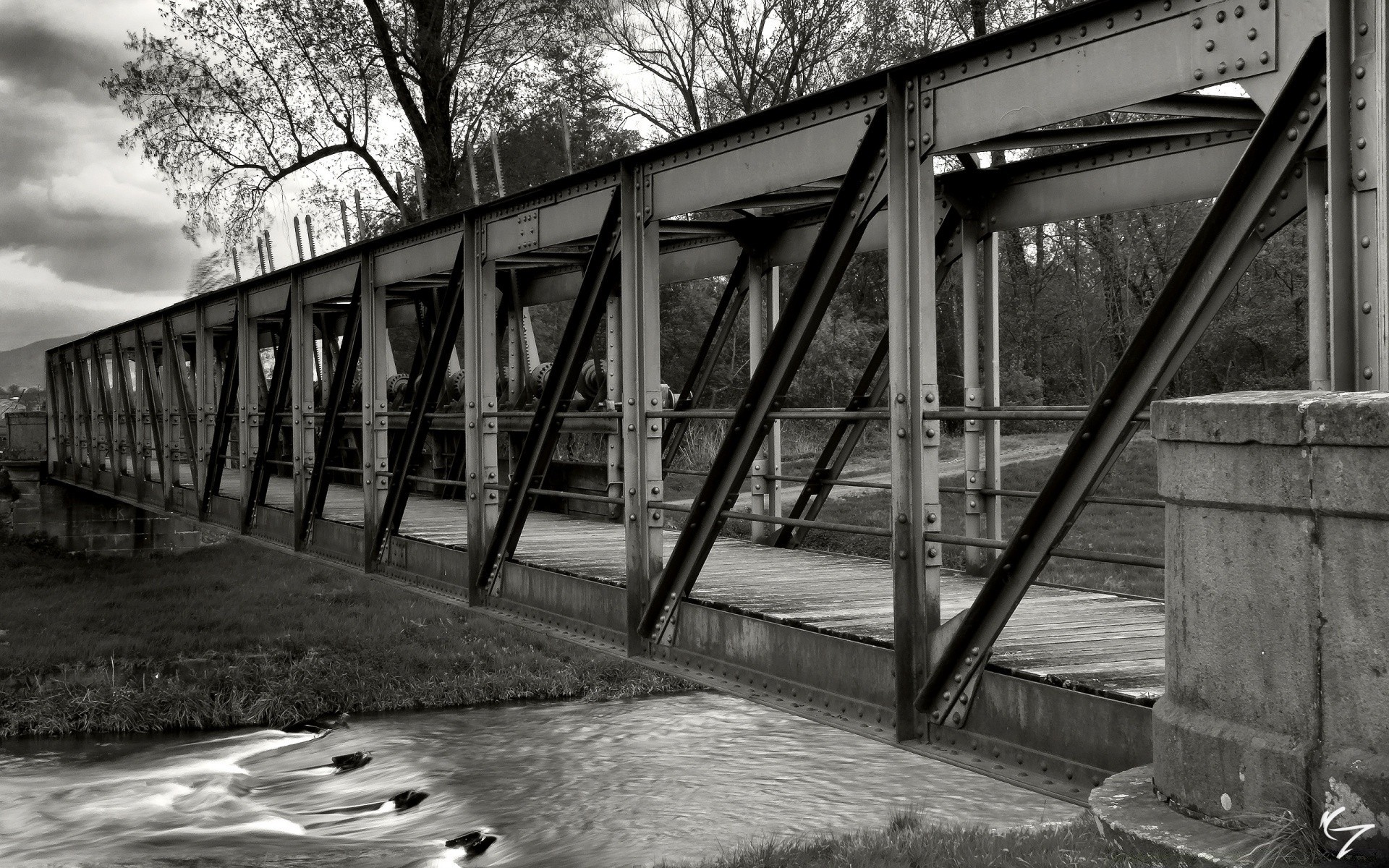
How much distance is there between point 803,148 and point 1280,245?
2401cm

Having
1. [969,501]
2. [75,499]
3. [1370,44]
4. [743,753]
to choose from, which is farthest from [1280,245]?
[75,499]

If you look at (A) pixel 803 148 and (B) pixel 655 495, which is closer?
(A) pixel 803 148

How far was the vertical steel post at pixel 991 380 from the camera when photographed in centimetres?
957

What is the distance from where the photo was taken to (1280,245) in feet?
89.1

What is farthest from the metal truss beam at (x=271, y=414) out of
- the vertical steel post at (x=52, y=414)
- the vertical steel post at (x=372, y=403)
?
the vertical steel post at (x=52, y=414)

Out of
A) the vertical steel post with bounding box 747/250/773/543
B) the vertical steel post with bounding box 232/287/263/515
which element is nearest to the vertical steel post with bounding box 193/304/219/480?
the vertical steel post with bounding box 232/287/263/515

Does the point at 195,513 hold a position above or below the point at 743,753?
above

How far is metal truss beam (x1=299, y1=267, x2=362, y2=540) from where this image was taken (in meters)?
12.4

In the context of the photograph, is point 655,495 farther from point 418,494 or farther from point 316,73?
point 316,73

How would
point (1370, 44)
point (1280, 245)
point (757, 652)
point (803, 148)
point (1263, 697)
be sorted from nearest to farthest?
point (1263, 697) → point (1370, 44) → point (803, 148) → point (757, 652) → point (1280, 245)

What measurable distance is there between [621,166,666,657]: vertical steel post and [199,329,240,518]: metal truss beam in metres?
10.0

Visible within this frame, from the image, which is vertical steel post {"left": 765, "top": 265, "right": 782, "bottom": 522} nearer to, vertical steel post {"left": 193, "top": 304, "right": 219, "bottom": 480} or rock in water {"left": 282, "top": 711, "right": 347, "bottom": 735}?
vertical steel post {"left": 193, "top": 304, "right": 219, "bottom": 480}

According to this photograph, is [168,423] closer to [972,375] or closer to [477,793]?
[477,793]

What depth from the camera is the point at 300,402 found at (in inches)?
556
